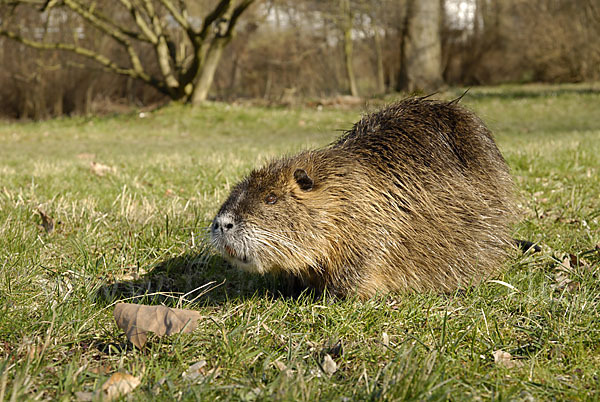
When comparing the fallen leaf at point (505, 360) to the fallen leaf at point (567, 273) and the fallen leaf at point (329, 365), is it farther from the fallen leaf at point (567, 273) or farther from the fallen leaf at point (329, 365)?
the fallen leaf at point (567, 273)

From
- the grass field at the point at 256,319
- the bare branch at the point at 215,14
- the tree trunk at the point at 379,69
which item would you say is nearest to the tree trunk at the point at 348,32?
the tree trunk at the point at 379,69

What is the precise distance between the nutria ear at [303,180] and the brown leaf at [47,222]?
→ 69.1 inches

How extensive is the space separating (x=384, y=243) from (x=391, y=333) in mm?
501

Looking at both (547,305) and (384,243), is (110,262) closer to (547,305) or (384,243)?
(384,243)

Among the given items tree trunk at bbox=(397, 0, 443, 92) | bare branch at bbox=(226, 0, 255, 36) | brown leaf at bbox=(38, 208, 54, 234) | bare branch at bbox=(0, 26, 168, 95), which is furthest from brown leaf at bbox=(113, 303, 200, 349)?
tree trunk at bbox=(397, 0, 443, 92)

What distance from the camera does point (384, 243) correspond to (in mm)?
2613

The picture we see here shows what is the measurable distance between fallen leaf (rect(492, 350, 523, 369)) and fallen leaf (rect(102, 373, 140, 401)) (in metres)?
1.26

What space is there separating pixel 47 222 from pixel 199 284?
1.23 meters

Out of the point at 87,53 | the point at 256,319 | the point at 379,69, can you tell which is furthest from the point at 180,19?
the point at 256,319

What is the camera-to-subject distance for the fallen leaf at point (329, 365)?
6.24 feet

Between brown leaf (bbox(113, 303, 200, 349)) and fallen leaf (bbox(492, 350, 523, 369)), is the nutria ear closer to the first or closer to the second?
Answer: brown leaf (bbox(113, 303, 200, 349))

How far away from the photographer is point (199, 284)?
2.96 meters

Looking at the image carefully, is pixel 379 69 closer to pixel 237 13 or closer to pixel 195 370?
pixel 237 13

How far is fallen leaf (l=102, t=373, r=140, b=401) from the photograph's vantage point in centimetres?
164
